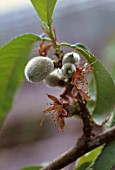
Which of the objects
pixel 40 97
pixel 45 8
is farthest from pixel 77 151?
pixel 40 97

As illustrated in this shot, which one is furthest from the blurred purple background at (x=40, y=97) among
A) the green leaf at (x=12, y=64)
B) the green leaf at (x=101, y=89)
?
the green leaf at (x=101, y=89)

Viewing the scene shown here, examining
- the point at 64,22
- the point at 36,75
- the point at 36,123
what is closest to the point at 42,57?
the point at 36,75

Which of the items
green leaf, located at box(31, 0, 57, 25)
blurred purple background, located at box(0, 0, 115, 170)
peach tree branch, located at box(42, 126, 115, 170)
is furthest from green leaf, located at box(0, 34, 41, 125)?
blurred purple background, located at box(0, 0, 115, 170)

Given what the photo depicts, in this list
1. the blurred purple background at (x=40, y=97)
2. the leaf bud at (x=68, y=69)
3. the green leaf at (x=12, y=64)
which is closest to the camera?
the leaf bud at (x=68, y=69)

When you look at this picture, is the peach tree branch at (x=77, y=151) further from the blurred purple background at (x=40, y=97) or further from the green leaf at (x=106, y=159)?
the blurred purple background at (x=40, y=97)

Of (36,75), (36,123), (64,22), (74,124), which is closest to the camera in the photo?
(36,75)

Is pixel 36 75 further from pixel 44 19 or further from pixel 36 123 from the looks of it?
pixel 36 123

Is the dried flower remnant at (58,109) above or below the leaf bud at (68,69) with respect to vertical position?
below
